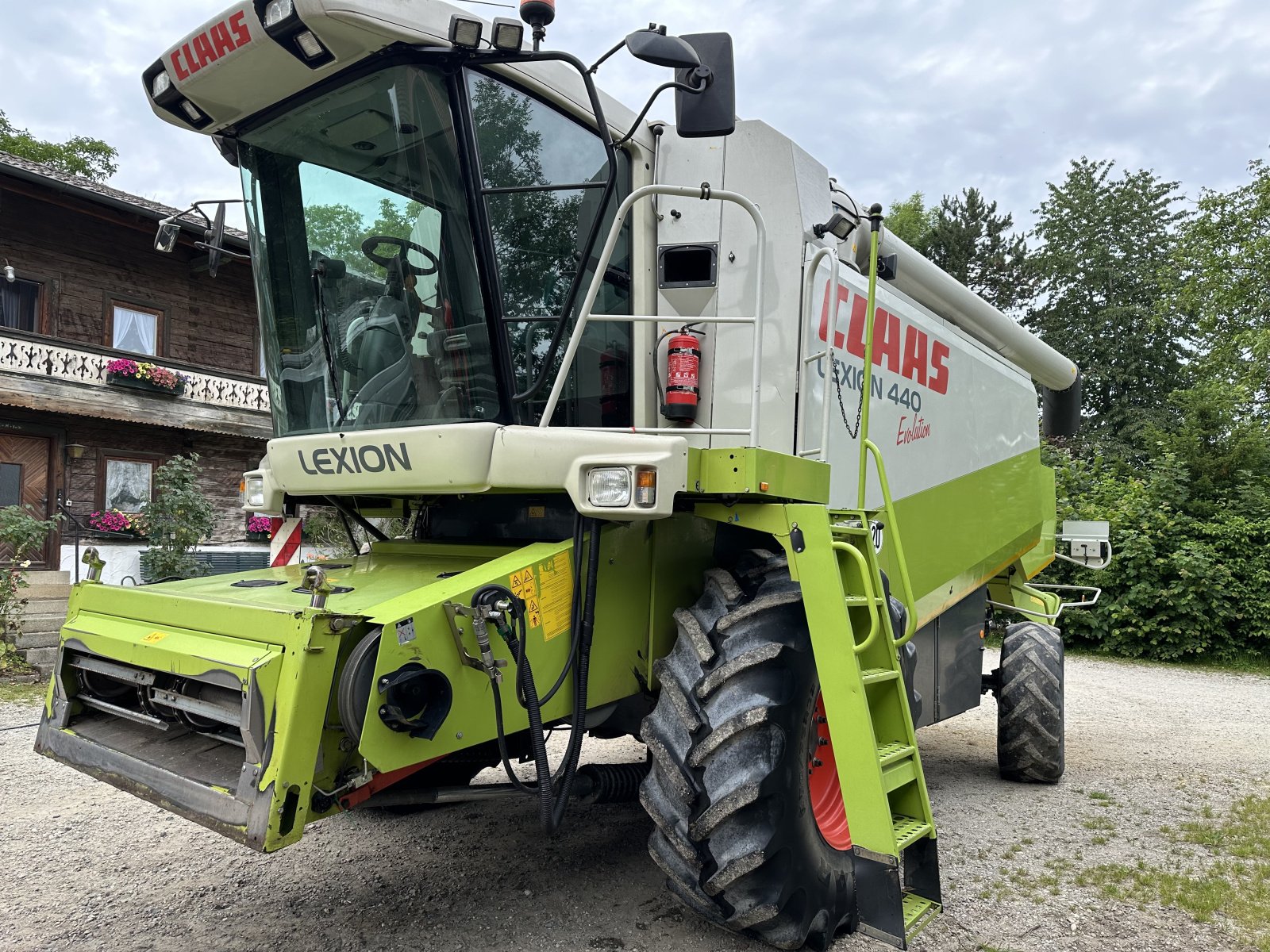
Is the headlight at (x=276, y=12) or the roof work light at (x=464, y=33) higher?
the headlight at (x=276, y=12)

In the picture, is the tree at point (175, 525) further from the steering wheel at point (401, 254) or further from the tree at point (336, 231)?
the steering wheel at point (401, 254)

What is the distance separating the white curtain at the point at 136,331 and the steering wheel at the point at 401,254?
13.9m

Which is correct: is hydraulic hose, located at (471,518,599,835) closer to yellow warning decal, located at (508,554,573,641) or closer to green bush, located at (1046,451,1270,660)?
yellow warning decal, located at (508,554,573,641)

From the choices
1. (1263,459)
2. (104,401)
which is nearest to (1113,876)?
(1263,459)

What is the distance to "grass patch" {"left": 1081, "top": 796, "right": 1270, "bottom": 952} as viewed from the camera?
3.34 m

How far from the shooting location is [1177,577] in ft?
39.1

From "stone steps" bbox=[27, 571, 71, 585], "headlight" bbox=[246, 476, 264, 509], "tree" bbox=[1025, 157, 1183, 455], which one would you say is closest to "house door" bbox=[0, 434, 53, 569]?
"stone steps" bbox=[27, 571, 71, 585]

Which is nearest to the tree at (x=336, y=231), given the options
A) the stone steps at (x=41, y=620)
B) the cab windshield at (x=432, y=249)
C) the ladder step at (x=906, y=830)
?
the cab windshield at (x=432, y=249)

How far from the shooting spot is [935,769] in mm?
5871

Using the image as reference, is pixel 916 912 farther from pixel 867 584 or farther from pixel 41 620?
pixel 41 620

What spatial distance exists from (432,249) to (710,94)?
1087 millimetres

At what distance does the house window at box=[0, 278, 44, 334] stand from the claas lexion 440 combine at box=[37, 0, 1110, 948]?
1277 cm

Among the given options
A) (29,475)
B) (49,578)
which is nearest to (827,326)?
(49,578)

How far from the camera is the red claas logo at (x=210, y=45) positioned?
3.09 meters
